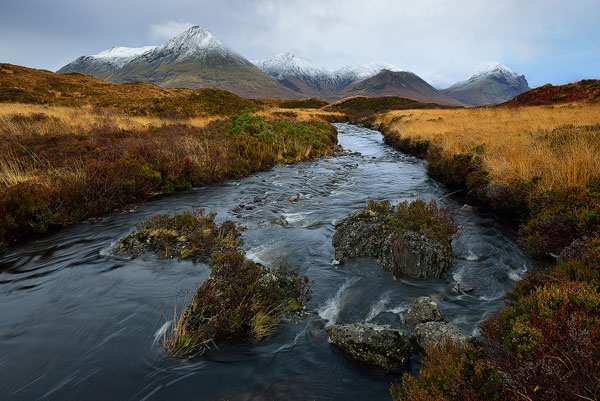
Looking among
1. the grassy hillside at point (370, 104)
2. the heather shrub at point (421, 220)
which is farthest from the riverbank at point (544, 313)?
the grassy hillside at point (370, 104)

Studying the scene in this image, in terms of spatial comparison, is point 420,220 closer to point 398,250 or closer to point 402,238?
point 402,238

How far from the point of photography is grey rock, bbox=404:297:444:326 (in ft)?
14.9

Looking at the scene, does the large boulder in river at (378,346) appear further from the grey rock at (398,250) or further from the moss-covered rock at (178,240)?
the moss-covered rock at (178,240)

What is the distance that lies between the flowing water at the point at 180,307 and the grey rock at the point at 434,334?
333 millimetres

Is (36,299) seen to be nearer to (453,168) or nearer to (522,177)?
(522,177)

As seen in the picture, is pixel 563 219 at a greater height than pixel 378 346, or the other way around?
pixel 563 219

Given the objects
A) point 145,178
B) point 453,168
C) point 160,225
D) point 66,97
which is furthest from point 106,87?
point 453,168

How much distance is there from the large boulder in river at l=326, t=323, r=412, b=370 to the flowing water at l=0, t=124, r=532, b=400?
0.44ft

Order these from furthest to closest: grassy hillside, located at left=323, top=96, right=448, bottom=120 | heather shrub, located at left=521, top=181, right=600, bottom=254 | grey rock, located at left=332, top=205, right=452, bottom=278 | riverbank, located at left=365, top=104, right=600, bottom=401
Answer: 1. grassy hillside, located at left=323, top=96, right=448, bottom=120
2. grey rock, located at left=332, top=205, right=452, bottom=278
3. heather shrub, located at left=521, top=181, right=600, bottom=254
4. riverbank, located at left=365, top=104, right=600, bottom=401

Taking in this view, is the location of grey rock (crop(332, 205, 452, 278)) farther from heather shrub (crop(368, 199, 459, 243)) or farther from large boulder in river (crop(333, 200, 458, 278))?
heather shrub (crop(368, 199, 459, 243))

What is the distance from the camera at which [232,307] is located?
14.4 ft

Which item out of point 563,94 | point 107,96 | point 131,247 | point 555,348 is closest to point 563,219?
point 555,348

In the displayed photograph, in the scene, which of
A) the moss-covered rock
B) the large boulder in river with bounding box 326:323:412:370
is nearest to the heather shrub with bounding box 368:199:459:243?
the large boulder in river with bounding box 326:323:412:370

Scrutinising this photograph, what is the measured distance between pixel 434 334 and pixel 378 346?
82 centimetres
